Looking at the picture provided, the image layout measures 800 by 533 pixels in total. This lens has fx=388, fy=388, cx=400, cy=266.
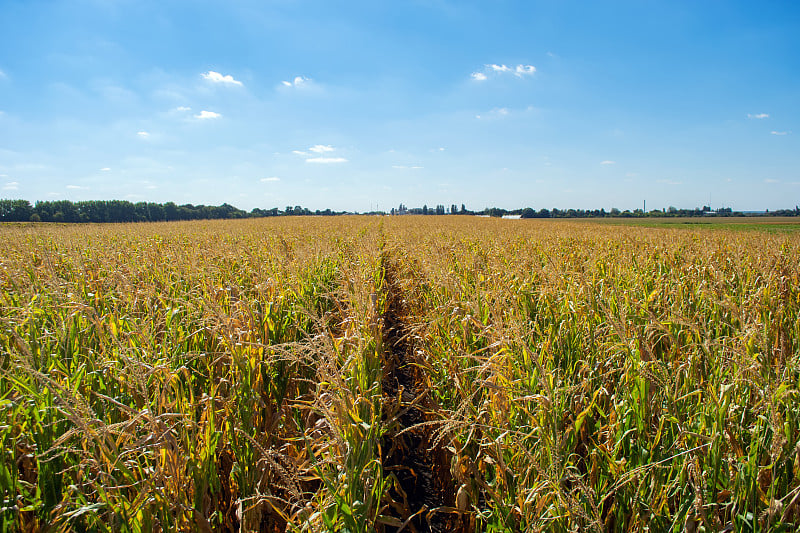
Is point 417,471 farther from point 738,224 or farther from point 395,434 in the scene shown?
point 738,224

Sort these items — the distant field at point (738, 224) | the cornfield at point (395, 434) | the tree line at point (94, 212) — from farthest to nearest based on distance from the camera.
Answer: the tree line at point (94, 212)
the distant field at point (738, 224)
the cornfield at point (395, 434)

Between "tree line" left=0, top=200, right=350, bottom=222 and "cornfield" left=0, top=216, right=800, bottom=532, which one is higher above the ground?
"tree line" left=0, top=200, right=350, bottom=222

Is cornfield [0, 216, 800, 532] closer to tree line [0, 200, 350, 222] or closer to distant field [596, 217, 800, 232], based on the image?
distant field [596, 217, 800, 232]

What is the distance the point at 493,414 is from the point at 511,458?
0.26 meters

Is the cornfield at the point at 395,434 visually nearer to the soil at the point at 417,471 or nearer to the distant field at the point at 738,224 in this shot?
the soil at the point at 417,471

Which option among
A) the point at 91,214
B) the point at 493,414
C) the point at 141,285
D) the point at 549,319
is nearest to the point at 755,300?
the point at 549,319

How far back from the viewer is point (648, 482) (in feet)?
6.61

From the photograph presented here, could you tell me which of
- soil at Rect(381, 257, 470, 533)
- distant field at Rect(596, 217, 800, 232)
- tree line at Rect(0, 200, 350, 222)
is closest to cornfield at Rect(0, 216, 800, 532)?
soil at Rect(381, 257, 470, 533)

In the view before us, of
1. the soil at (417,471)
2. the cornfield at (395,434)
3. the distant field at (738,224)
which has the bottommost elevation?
the soil at (417,471)

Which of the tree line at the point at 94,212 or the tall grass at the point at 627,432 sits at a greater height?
the tree line at the point at 94,212

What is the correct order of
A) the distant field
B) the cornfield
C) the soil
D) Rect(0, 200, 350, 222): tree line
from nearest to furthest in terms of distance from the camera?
the cornfield, the soil, the distant field, Rect(0, 200, 350, 222): tree line

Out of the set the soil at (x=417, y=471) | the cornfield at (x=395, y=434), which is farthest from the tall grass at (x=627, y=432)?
the soil at (x=417, y=471)

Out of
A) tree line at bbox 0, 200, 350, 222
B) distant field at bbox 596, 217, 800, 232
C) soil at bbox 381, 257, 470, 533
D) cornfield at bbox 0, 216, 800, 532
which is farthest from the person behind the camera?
tree line at bbox 0, 200, 350, 222

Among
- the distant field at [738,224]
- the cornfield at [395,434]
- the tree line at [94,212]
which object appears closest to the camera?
the cornfield at [395,434]
